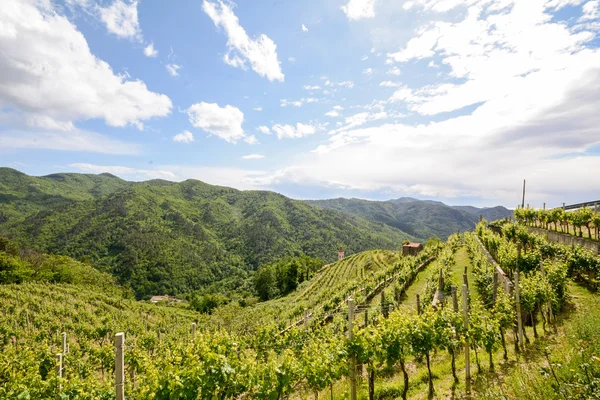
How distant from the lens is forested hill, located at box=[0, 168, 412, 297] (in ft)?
360

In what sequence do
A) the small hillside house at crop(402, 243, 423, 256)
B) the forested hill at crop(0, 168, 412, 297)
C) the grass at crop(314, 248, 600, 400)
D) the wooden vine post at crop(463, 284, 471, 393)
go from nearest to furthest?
the grass at crop(314, 248, 600, 400) < the wooden vine post at crop(463, 284, 471, 393) < the small hillside house at crop(402, 243, 423, 256) < the forested hill at crop(0, 168, 412, 297)

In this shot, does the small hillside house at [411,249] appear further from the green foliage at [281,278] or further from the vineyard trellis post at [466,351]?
the vineyard trellis post at [466,351]

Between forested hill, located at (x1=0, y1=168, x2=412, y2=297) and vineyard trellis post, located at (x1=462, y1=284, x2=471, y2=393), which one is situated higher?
vineyard trellis post, located at (x1=462, y1=284, x2=471, y2=393)

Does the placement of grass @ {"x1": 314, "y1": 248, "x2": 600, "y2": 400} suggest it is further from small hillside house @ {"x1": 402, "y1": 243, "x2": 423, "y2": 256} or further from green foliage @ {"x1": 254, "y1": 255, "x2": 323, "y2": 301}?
green foliage @ {"x1": 254, "y1": 255, "x2": 323, "y2": 301}

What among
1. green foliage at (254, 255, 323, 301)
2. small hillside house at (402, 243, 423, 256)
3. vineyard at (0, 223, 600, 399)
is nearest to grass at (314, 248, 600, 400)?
vineyard at (0, 223, 600, 399)

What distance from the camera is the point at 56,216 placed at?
460 feet

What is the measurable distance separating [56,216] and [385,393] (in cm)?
18631

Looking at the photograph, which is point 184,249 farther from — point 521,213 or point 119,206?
point 521,213

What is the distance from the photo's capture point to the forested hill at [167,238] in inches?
4326

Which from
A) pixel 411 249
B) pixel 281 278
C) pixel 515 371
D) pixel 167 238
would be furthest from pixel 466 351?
pixel 167 238

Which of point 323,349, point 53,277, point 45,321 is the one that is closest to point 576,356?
point 323,349

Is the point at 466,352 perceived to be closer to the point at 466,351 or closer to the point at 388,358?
the point at 466,351

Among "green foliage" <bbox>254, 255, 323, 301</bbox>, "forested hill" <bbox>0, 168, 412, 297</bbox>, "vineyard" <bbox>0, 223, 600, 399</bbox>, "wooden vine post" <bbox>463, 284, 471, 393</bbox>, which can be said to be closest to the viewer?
"vineyard" <bbox>0, 223, 600, 399</bbox>

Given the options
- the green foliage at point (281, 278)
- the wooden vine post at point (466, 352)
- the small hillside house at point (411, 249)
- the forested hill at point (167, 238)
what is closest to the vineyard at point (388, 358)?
the wooden vine post at point (466, 352)
